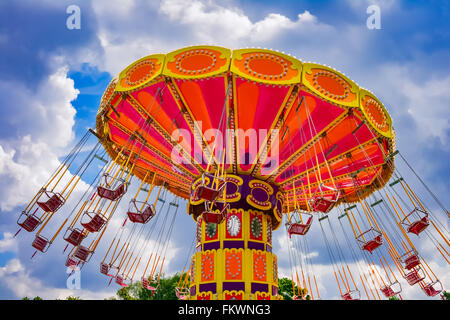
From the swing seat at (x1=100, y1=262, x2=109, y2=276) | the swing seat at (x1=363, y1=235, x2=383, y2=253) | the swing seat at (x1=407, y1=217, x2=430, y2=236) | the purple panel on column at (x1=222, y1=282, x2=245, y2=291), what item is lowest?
the purple panel on column at (x1=222, y1=282, x2=245, y2=291)

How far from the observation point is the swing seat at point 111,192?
7.71 m

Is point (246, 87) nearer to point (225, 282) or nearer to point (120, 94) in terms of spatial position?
point (120, 94)

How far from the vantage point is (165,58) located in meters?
9.41

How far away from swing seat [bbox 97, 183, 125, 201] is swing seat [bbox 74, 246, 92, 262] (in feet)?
8.72

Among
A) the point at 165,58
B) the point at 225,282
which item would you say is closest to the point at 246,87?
the point at 165,58

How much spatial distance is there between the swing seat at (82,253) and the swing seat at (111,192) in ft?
8.72

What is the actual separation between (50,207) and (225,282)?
5.34m

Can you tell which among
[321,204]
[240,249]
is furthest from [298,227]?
[240,249]

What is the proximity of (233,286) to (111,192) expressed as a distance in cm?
485

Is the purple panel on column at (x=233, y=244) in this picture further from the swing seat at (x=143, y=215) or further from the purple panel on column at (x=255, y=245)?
the swing seat at (x=143, y=215)

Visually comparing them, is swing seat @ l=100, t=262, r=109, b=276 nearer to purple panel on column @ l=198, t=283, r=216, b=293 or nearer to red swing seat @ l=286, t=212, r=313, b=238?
purple panel on column @ l=198, t=283, r=216, b=293

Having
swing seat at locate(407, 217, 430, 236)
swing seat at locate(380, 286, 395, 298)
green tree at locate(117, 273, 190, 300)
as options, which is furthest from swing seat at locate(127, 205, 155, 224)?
green tree at locate(117, 273, 190, 300)

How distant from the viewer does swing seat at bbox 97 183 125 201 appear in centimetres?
771

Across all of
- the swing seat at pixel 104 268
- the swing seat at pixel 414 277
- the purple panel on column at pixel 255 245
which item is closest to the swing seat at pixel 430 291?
the swing seat at pixel 414 277
